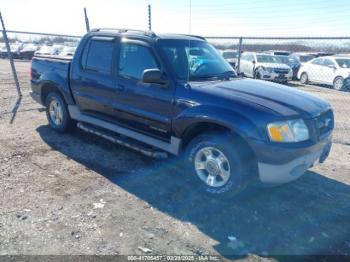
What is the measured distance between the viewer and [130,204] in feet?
12.5

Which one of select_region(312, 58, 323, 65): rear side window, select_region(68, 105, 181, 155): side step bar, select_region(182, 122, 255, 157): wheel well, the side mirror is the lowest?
select_region(312, 58, 323, 65): rear side window

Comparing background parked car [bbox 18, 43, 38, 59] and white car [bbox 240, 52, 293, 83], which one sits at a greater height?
white car [bbox 240, 52, 293, 83]

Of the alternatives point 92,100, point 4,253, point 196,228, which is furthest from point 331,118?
point 4,253

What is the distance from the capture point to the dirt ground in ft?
10.1

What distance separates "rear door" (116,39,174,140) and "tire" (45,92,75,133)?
5.34 feet

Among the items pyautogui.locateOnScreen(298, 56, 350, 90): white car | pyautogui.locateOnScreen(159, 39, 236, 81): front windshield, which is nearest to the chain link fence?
pyautogui.locateOnScreen(298, 56, 350, 90): white car

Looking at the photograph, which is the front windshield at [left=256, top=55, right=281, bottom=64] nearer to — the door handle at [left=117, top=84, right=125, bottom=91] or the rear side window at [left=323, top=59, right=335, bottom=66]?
the rear side window at [left=323, top=59, right=335, bottom=66]

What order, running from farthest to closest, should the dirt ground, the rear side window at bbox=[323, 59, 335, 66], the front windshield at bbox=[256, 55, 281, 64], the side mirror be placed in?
the front windshield at bbox=[256, 55, 281, 64] < the rear side window at bbox=[323, 59, 335, 66] < the side mirror < the dirt ground

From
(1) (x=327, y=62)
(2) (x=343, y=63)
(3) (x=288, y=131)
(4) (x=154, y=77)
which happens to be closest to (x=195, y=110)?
(4) (x=154, y=77)

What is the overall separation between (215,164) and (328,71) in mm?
13483

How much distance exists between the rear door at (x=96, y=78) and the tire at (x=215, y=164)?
1682 millimetres

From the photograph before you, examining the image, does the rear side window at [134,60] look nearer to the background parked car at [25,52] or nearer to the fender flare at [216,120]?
the fender flare at [216,120]

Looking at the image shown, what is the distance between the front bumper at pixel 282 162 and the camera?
3379 millimetres

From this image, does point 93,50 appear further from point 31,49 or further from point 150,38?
point 31,49
